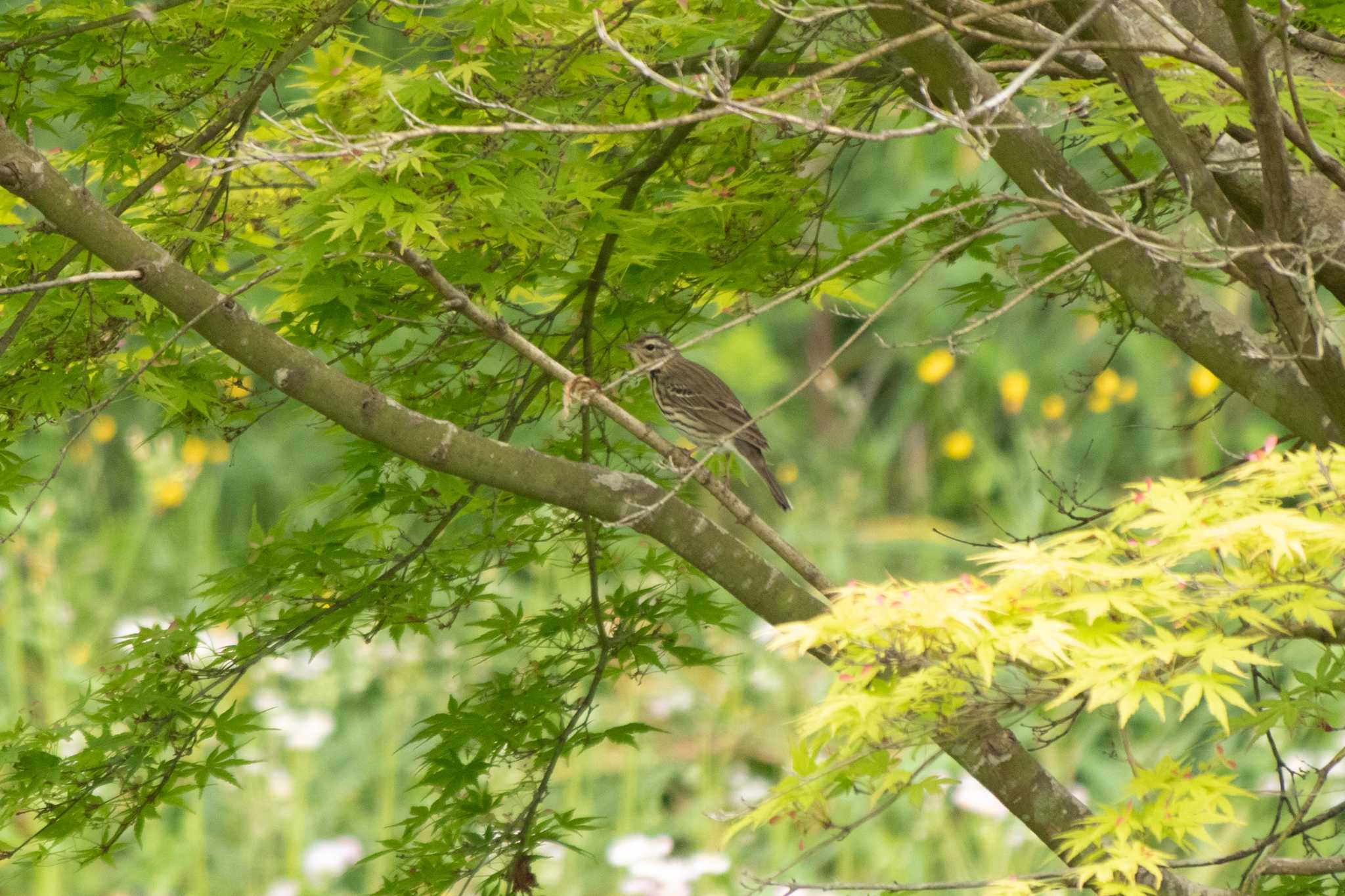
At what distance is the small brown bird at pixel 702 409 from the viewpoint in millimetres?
4070

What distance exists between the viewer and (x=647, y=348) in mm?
3221

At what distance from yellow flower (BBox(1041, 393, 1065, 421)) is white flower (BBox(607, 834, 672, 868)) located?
116 inches

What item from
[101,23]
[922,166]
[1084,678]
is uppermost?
[101,23]

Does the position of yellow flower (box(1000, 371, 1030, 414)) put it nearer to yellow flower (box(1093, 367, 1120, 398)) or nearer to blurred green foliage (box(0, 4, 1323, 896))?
blurred green foliage (box(0, 4, 1323, 896))

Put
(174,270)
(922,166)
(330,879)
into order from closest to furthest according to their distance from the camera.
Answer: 1. (174,270)
2. (330,879)
3. (922,166)

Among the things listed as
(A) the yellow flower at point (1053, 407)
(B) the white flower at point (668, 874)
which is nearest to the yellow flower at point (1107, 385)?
(A) the yellow flower at point (1053, 407)

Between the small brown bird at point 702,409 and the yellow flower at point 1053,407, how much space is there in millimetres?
2625

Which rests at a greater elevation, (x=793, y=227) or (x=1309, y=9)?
(x=1309, y=9)

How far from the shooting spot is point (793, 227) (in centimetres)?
305

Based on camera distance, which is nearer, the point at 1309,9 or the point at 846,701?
the point at 846,701

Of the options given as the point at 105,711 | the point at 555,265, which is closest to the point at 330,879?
the point at 105,711

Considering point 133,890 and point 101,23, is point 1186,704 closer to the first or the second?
point 101,23

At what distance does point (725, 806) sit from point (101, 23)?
3.70 meters

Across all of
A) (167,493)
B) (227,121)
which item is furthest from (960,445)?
(227,121)
